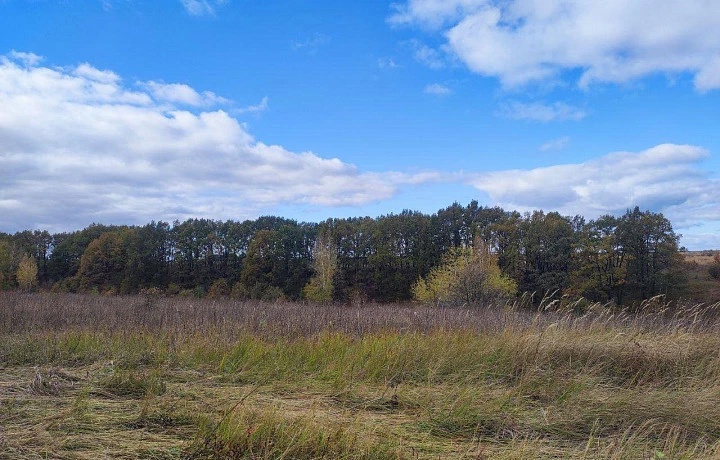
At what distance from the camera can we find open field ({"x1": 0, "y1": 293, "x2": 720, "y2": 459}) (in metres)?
3.18

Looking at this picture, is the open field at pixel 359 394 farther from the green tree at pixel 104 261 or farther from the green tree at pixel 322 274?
the green tree at pixel 104 261

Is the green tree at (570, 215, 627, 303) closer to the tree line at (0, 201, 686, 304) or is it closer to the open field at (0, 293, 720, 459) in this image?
the tree line at (0, 201, 686, 304)

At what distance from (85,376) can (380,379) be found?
10.9ft

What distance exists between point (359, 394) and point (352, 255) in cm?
5089

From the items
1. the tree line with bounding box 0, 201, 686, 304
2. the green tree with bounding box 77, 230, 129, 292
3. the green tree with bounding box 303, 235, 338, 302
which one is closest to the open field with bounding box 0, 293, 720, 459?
the tree line with bounding box 0, 201, 686, 304

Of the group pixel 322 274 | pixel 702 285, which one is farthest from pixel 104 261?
pixel 702 285

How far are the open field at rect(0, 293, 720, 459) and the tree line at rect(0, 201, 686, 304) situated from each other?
25129 millimetres

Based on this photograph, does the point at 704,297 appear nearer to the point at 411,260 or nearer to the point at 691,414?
the point at 411,260

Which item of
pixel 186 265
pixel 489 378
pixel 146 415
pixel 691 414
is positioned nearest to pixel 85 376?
pixel 146 415

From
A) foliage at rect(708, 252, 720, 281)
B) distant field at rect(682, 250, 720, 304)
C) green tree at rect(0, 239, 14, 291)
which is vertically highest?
green tree at rect(0, 239, 14, 291)

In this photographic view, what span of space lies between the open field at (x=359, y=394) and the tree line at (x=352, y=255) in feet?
82.4

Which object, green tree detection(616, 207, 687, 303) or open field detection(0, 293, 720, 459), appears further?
green tree detection(616, 207, 687, 303)

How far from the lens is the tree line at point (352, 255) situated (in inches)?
1606

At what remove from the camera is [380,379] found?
523cm
